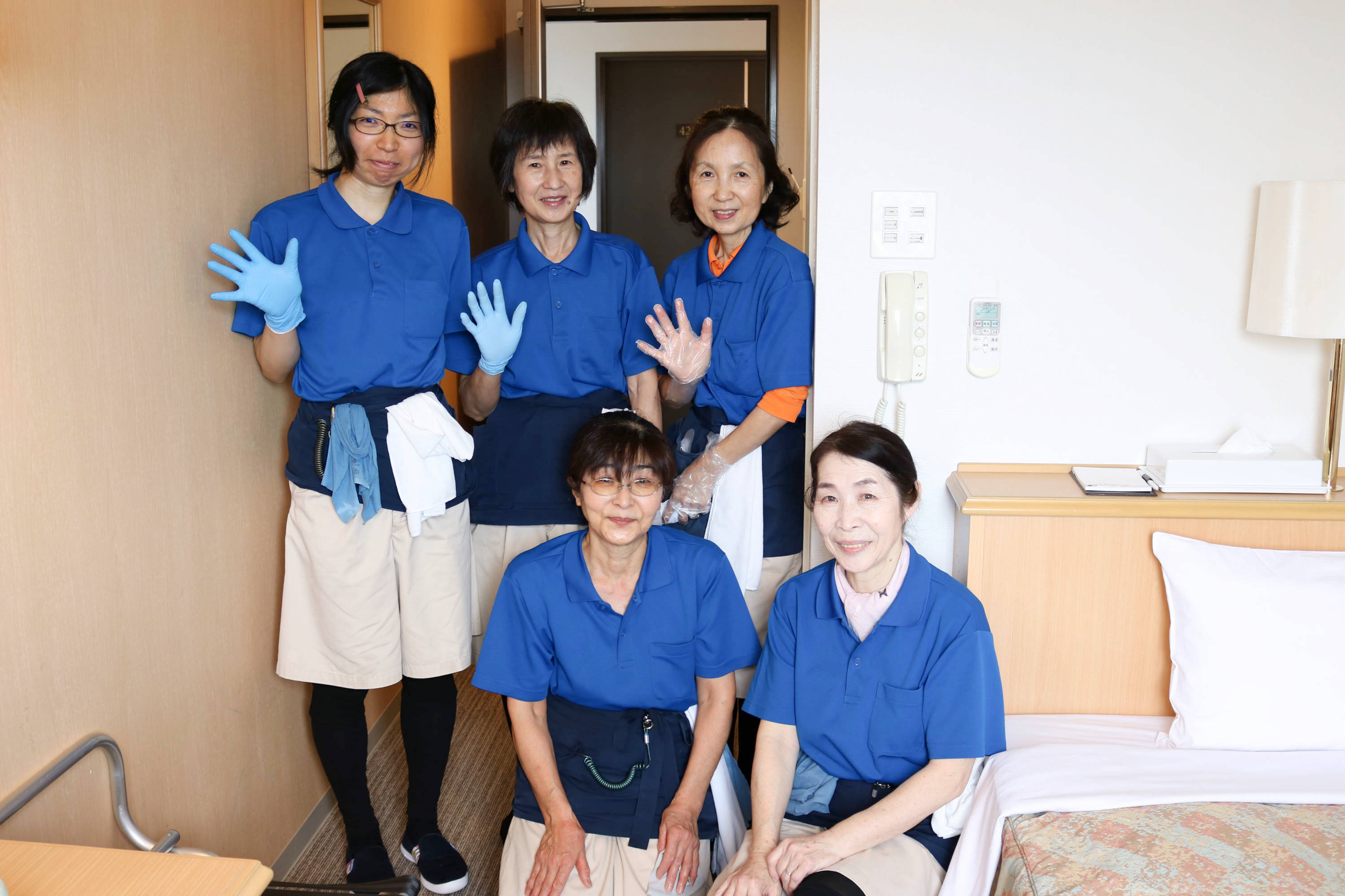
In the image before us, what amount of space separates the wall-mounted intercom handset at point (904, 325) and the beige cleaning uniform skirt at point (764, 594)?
373mm

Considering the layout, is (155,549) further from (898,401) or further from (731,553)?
(898,401)

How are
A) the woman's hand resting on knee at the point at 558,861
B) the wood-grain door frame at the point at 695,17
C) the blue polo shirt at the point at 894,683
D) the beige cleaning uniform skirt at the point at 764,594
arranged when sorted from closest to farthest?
the blue polo shirt at the point at 894,683
the woman's hand resting on knee at the point at 558,861
the beige cleaning uniform skirt at the point at 764,594
the wood-grain door frame at the point at 695,17

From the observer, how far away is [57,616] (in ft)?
5.12

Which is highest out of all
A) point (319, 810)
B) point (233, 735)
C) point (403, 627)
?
point (403, 627)

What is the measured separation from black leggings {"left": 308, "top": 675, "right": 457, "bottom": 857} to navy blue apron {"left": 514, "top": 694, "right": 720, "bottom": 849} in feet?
1.29

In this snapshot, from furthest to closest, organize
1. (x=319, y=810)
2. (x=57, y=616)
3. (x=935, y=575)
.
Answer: (x=319, y=810)
(x=935, y=575)
(x=57, y=616)

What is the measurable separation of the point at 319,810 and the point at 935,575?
65.6 inches

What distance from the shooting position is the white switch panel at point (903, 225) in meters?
2.06

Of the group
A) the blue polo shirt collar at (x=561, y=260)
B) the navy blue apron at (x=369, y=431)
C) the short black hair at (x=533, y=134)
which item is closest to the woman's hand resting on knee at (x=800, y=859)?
the navy blue apron at (x=369, y=431)

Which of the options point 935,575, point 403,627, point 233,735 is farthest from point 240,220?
point 935,575

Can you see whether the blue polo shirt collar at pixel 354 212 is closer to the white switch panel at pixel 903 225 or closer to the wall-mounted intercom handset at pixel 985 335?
the white switch panel at pixel 903 225

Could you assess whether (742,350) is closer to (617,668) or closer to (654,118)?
(617,668)

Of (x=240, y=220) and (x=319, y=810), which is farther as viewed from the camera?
(x=319, y=810)

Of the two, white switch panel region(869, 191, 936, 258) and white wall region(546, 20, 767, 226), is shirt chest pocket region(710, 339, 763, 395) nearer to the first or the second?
white switch panel region(869, 191, 936, 258)
